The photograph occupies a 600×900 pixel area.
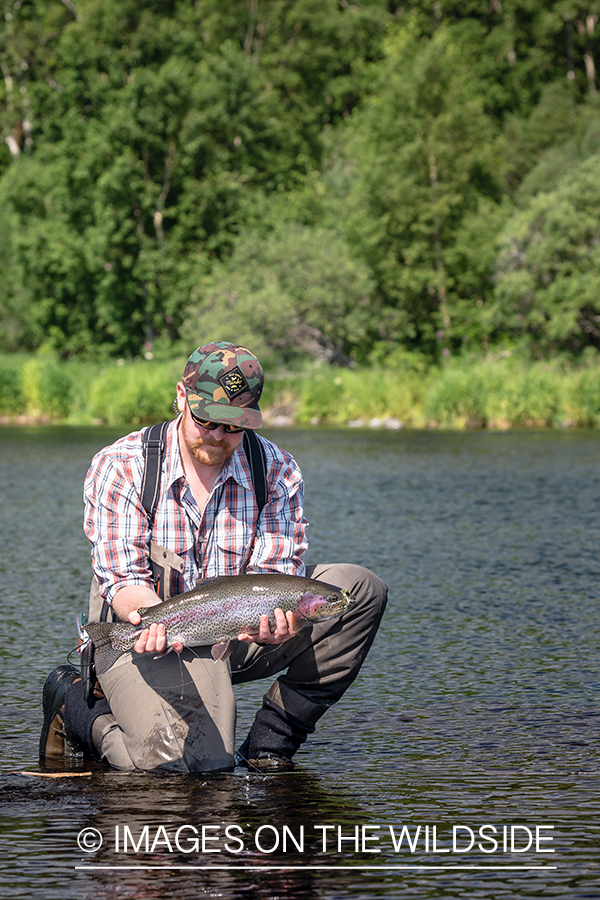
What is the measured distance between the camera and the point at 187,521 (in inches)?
203

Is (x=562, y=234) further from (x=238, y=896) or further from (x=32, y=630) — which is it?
(x=238, y=896)

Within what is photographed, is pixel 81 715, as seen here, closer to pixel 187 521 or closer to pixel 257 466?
pixel 187 521

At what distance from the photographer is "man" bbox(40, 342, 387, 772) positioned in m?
4.98

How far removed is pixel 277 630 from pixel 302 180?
5472 cm

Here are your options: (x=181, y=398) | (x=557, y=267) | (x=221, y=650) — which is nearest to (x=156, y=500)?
(x=181, y=398)

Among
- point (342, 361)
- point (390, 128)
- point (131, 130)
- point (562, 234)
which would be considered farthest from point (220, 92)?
point (562, 234)

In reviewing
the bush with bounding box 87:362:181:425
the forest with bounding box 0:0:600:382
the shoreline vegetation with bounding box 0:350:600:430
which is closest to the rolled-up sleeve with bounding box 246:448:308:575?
the shoreline vegetation with bounding box 0:350:600:430

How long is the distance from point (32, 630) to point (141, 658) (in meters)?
3.29

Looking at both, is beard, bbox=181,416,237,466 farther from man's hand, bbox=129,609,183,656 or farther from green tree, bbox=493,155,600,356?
green tree, bbox=493,155,600,356

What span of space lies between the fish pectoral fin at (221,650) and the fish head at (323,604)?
0.97 feet

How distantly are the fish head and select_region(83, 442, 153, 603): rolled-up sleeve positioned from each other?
61 cm

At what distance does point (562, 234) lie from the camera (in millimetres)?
42188

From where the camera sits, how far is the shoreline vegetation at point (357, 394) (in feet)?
111

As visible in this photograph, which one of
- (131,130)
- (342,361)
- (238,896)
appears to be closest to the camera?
(238,896)
